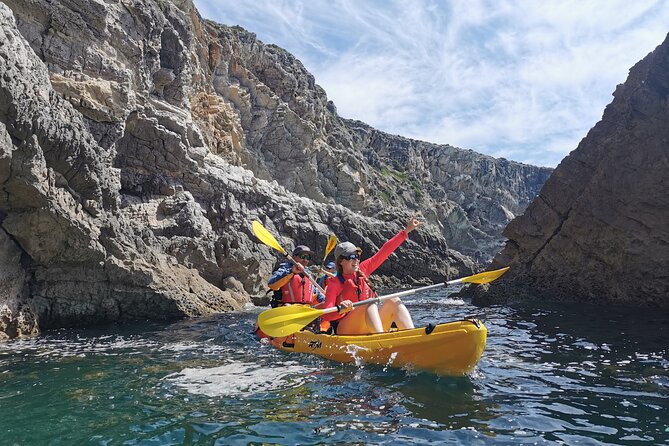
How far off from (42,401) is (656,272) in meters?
13.1

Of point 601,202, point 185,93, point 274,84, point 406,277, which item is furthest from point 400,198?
point 601,202

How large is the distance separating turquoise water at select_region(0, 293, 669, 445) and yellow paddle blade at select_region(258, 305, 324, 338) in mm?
578

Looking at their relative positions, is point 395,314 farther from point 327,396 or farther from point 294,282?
point 294,282

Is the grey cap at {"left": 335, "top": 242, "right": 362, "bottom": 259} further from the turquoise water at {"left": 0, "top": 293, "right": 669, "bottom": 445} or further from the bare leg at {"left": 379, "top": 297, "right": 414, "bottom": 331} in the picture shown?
the turquoise water at {"left": 0, "top": 293, "right": 669, "bottom": 445}

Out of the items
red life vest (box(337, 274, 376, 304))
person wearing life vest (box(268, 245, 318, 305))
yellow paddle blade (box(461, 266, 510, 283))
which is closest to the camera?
red life vest (box(337, 274, 376, 304))

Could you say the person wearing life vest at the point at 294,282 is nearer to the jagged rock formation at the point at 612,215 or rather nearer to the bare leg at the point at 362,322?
the bare leg at the point at 362,322

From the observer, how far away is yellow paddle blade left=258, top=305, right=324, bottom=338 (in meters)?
6.58

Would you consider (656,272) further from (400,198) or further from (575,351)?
(400,198)

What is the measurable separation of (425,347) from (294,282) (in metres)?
4.61

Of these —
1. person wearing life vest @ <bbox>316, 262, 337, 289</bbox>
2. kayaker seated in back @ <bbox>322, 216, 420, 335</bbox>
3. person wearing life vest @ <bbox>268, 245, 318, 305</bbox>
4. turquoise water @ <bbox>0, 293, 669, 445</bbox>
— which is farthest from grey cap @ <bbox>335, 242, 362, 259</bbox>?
person wearing life vest @ <bbox>268, 245, 318, 305</bbox>

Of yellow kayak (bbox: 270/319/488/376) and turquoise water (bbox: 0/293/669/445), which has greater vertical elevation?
yellow kayak (bbox: 270/319/488/376)

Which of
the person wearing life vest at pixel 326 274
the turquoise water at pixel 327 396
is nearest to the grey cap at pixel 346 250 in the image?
the turquoise water at pixel 327 396

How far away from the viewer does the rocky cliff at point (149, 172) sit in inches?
400

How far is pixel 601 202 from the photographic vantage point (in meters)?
13.3
